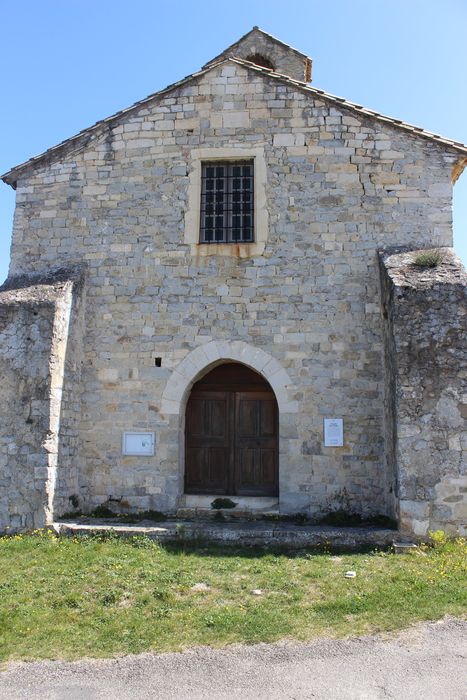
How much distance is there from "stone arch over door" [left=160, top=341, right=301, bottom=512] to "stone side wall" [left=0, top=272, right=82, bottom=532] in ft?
5.12

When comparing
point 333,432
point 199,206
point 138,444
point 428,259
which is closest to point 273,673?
point 333,432

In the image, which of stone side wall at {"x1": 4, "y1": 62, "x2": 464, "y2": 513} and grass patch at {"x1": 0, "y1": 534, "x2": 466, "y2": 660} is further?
stone side wall at {"x1": 4, "y1": 62, "x2": 464, "y2": 513}

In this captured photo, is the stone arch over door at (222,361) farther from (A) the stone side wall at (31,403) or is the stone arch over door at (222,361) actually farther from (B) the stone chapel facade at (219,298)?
(A) the stone side wall at (31,403)

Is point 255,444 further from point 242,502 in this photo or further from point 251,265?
point 251,265

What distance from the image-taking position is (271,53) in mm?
13102

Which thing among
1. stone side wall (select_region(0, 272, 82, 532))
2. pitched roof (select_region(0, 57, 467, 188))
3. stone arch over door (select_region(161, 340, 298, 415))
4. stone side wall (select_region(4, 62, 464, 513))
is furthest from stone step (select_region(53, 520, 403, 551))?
pitched roof (select_region(0, 57, 467, 188))

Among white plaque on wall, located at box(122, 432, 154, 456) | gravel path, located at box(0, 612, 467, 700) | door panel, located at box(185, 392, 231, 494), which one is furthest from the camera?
door panel, located at box(185, 392, 231, 494)

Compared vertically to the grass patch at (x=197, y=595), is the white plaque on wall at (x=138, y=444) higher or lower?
higher

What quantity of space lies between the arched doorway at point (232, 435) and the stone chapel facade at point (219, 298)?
3 centimetres

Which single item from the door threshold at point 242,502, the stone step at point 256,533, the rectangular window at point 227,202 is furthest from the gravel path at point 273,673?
the rectangular window at point 227,202

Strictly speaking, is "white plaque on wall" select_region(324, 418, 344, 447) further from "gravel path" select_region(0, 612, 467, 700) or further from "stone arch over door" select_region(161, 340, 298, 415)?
"gravel path" select_region(0, 612, 467, 700)

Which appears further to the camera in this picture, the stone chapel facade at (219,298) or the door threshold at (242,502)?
the door threshold at (242,502)

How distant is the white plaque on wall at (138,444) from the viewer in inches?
339

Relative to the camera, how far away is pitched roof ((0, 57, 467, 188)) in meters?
8.83
